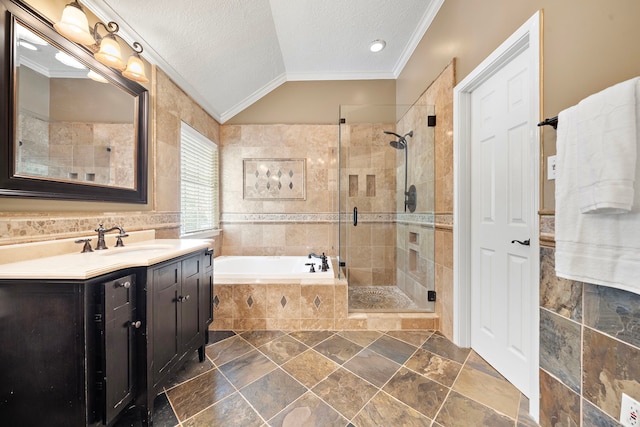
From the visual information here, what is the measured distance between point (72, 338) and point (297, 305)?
1.48 m

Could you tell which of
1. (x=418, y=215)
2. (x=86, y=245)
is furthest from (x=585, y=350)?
(x=86, y=245)

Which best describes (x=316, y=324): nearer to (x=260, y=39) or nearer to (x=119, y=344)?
(x=119, y=344)

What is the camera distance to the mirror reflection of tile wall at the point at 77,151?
3.76 feet

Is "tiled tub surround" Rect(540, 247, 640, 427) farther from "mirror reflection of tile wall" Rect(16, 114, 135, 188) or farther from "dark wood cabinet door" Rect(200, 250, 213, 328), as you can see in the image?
"mirror reflection of tile wall" Rect(16, 114, 135, 188)

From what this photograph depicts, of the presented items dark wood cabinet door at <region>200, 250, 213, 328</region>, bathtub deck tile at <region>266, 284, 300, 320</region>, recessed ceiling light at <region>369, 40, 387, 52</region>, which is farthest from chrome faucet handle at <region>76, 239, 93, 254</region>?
recessed ceiling light at <region>369, 40, 387, 52</region>

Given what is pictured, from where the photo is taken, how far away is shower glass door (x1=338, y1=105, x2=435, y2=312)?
8.25 ft

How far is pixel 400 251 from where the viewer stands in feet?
9.46

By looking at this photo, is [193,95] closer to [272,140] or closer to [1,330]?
[272,140]

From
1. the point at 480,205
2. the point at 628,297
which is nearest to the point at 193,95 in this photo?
the point at 480,205

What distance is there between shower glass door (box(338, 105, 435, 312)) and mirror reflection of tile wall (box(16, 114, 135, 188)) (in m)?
1.95

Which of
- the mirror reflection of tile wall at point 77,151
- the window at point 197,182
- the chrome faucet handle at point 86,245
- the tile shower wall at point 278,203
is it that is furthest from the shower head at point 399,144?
the chrome faucet handle at point 86,245

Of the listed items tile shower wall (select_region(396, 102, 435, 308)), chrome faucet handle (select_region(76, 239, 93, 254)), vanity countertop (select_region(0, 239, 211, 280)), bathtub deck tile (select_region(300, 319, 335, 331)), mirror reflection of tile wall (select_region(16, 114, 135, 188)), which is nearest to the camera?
vanity countertop (select_region(0, 239, 211, 280))

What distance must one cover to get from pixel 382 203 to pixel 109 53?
8.75 ft

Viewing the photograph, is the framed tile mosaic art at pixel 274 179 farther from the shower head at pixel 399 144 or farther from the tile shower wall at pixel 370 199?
the shower head at pixel 399 144
